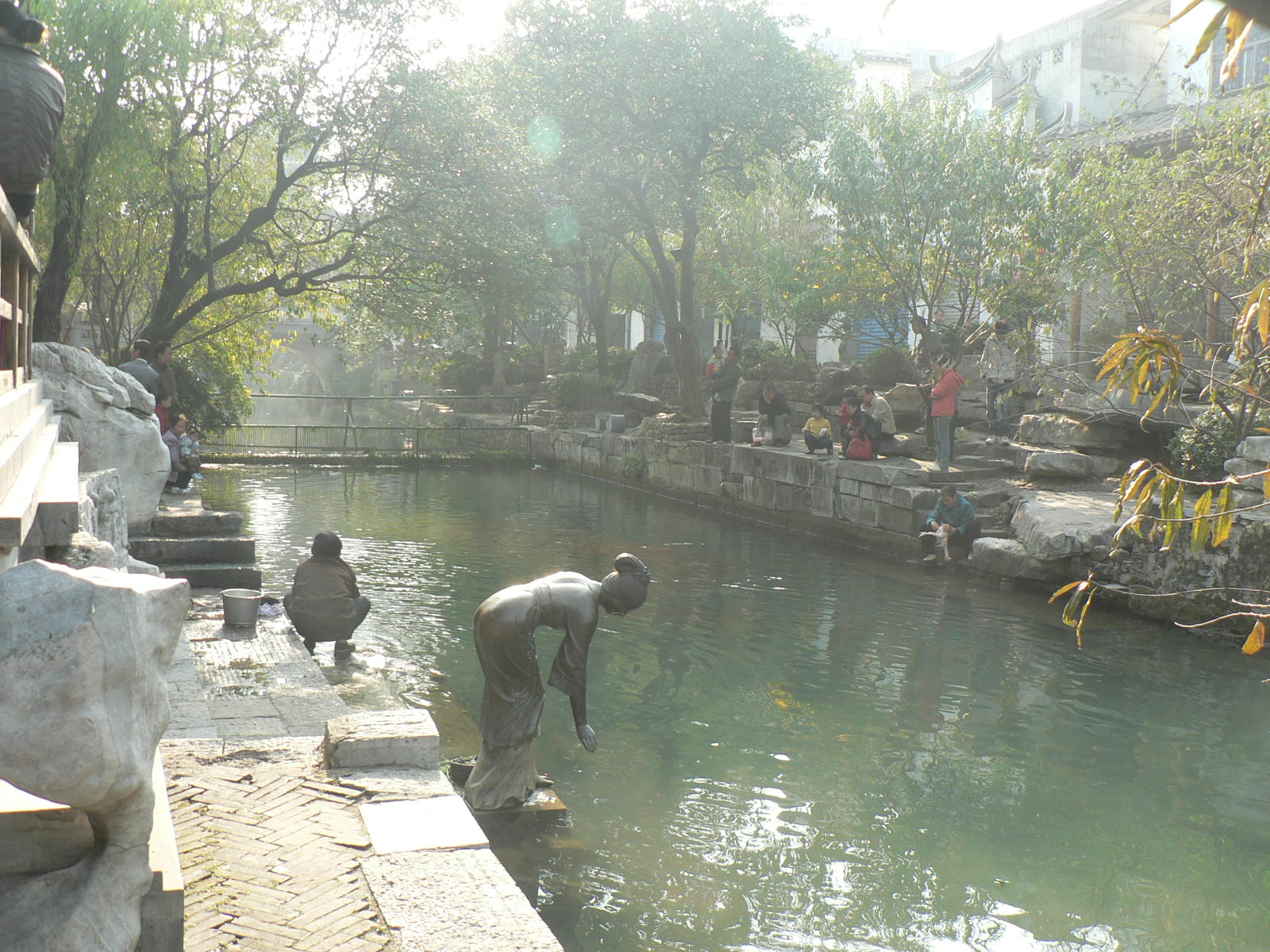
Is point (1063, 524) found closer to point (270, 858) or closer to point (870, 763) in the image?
point (870, 763)

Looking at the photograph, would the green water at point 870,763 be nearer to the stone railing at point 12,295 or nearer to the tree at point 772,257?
the stone railing at point 12,295

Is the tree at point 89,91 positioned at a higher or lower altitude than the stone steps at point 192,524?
higher

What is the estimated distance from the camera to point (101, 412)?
8258 millimetres

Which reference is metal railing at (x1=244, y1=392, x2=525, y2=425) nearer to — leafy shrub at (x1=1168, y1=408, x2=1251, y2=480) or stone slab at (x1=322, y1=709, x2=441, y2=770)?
leafy shrub at (x1=1168, y1=408, x2=1251, y2=480)

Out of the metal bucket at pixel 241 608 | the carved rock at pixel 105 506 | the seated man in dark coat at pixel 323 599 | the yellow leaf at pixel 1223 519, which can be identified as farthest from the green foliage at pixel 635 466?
the yellow leaf at pixel 1223 519

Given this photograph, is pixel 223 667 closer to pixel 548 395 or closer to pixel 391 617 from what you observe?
pixel 391 617

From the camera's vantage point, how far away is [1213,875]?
Answer: 6.27 metres

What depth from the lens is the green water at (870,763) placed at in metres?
5.67

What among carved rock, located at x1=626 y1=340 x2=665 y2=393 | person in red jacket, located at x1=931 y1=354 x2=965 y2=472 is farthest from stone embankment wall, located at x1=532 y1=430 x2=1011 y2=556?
carved rock, located at x1=626 y1=340 x2=665 y2=393

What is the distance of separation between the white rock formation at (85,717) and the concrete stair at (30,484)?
379 millimetres

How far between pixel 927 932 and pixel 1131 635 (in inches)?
271

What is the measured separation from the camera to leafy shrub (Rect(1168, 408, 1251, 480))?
13.0m

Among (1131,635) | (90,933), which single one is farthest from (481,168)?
(90,933)

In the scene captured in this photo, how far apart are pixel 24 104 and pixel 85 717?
2.97m
